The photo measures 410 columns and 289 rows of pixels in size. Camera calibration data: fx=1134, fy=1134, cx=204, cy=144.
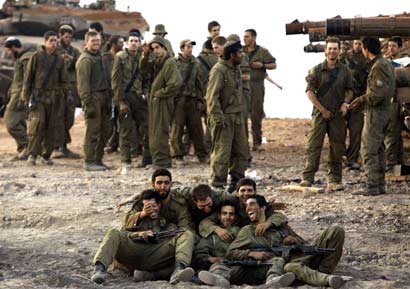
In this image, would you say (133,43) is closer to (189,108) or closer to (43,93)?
(189,108)

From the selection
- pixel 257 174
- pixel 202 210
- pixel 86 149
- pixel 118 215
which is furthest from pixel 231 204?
pixel 86 149

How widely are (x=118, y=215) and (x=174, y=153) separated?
5.26 meters

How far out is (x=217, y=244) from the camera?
8867mm

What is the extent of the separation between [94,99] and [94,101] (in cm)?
3

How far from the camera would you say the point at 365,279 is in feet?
28.2

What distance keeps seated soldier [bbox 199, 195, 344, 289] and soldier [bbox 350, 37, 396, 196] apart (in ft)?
12.9

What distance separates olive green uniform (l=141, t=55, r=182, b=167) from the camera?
1492 cm

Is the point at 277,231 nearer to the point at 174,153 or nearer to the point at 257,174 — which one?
the point at 257,174

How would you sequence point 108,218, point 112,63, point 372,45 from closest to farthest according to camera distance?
point 108,218 → point 372,45 → point 112,63

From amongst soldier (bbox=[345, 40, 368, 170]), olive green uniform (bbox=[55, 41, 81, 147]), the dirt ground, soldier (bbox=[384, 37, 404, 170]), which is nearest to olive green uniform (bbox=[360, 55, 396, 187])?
the dirt ground

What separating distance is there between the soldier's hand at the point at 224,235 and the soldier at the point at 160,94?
6.19 meters

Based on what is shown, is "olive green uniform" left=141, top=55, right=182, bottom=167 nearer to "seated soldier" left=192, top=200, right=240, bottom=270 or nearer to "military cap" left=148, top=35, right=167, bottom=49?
"military cap" left=148, top=35, right=167, bottom=49

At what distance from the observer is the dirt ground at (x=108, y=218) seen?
8797mm

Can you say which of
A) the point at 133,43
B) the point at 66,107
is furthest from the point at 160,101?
the point at 66,107
